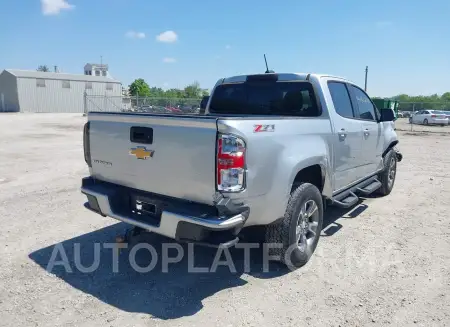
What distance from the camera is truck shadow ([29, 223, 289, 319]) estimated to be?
10.5ft

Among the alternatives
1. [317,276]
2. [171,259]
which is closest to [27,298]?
[171,259]

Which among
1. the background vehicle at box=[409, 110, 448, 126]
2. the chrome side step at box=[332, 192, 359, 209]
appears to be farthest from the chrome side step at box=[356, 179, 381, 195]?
the background vehicle at box=[409, 110, 448, 126]

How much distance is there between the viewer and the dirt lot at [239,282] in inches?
119

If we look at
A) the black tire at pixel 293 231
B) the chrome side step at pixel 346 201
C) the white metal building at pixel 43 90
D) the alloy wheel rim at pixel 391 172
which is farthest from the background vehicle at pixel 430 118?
the white metal building at pixel 43 90

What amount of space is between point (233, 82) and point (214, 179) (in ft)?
8.00

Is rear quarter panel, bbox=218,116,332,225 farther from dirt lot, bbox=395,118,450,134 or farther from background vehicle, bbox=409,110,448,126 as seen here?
background vehicle, bbox=409,110,448,126

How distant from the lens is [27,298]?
325cm

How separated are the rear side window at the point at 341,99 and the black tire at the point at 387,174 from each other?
2.10 m

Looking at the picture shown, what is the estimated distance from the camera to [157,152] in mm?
3195

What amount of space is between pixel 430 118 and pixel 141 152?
1351 inches

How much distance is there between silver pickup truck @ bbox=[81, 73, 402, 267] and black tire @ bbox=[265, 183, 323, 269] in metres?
0.01

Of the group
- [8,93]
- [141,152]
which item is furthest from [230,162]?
[8,93]

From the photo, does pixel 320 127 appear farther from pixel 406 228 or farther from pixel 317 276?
pixel 406 228

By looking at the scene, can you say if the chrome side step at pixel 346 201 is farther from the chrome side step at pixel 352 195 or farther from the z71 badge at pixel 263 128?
the z71 badge at pixel 263 128
